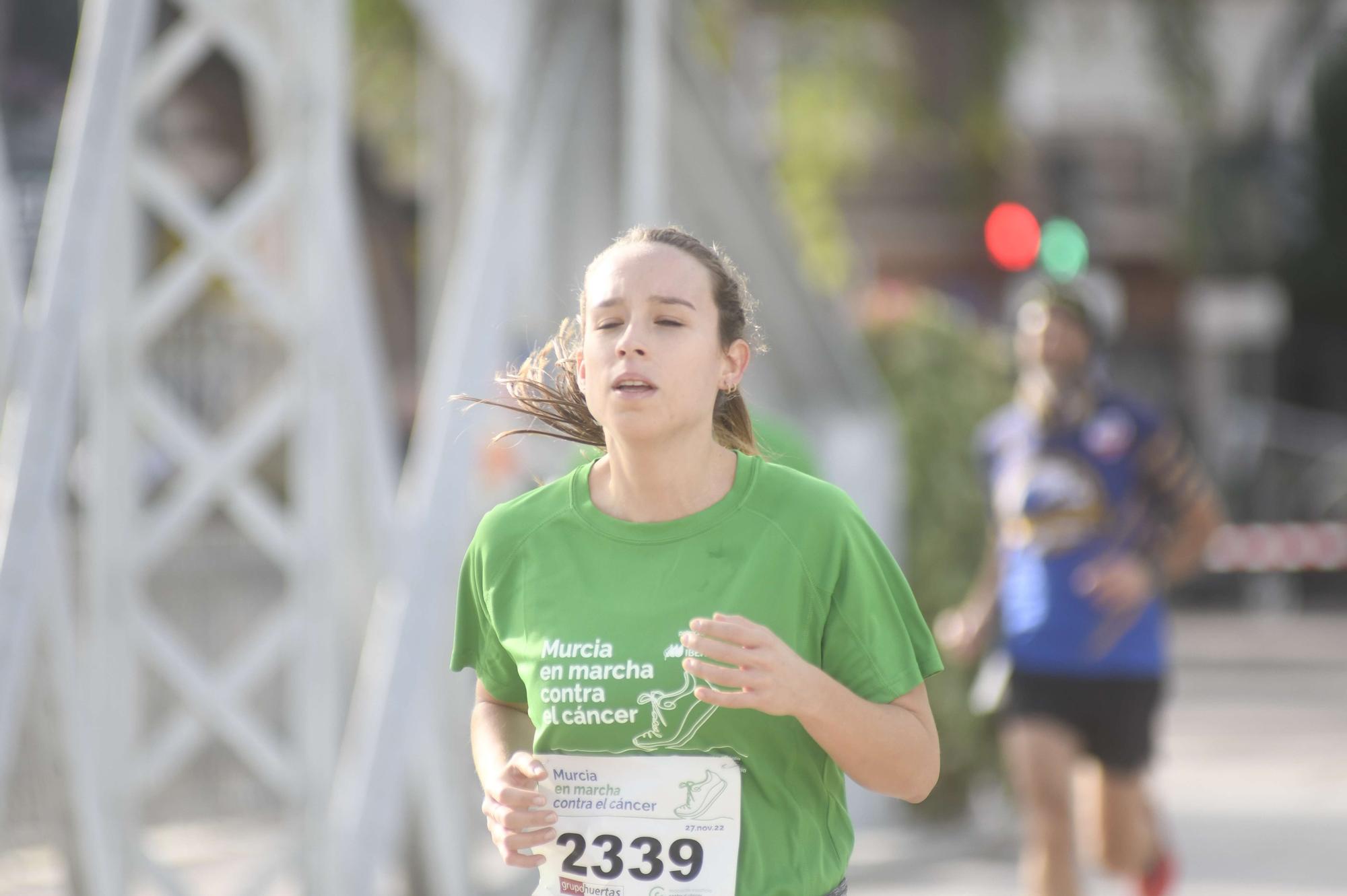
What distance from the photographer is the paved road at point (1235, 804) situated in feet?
23.6

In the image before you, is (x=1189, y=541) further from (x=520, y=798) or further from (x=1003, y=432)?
(x=520, y=798)

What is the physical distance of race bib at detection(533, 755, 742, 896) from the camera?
2395 mm

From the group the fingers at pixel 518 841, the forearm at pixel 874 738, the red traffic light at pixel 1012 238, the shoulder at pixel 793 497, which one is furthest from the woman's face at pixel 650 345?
the red traffic light at pixel 1012 238

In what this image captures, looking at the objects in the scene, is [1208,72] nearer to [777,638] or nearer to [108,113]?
[108,113]

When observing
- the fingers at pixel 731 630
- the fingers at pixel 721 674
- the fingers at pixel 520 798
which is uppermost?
the fingers at pixel 731 630

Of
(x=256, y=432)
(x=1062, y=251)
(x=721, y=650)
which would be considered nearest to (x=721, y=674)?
(x=721, y=650)

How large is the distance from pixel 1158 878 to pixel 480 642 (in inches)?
144

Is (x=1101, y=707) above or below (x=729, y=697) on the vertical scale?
above

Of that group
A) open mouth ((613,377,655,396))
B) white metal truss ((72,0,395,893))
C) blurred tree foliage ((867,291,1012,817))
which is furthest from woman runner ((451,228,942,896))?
blurred tree foliage ((867,291,1012,817))

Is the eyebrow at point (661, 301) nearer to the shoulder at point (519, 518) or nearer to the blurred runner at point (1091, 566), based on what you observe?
the shoulder at point (519, 518)

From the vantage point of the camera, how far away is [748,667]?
218cm

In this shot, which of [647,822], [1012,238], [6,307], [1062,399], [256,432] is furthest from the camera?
[1012,238]

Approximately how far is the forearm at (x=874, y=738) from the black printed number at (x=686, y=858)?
0.21 metres

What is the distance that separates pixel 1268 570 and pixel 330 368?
1533 centimetres
